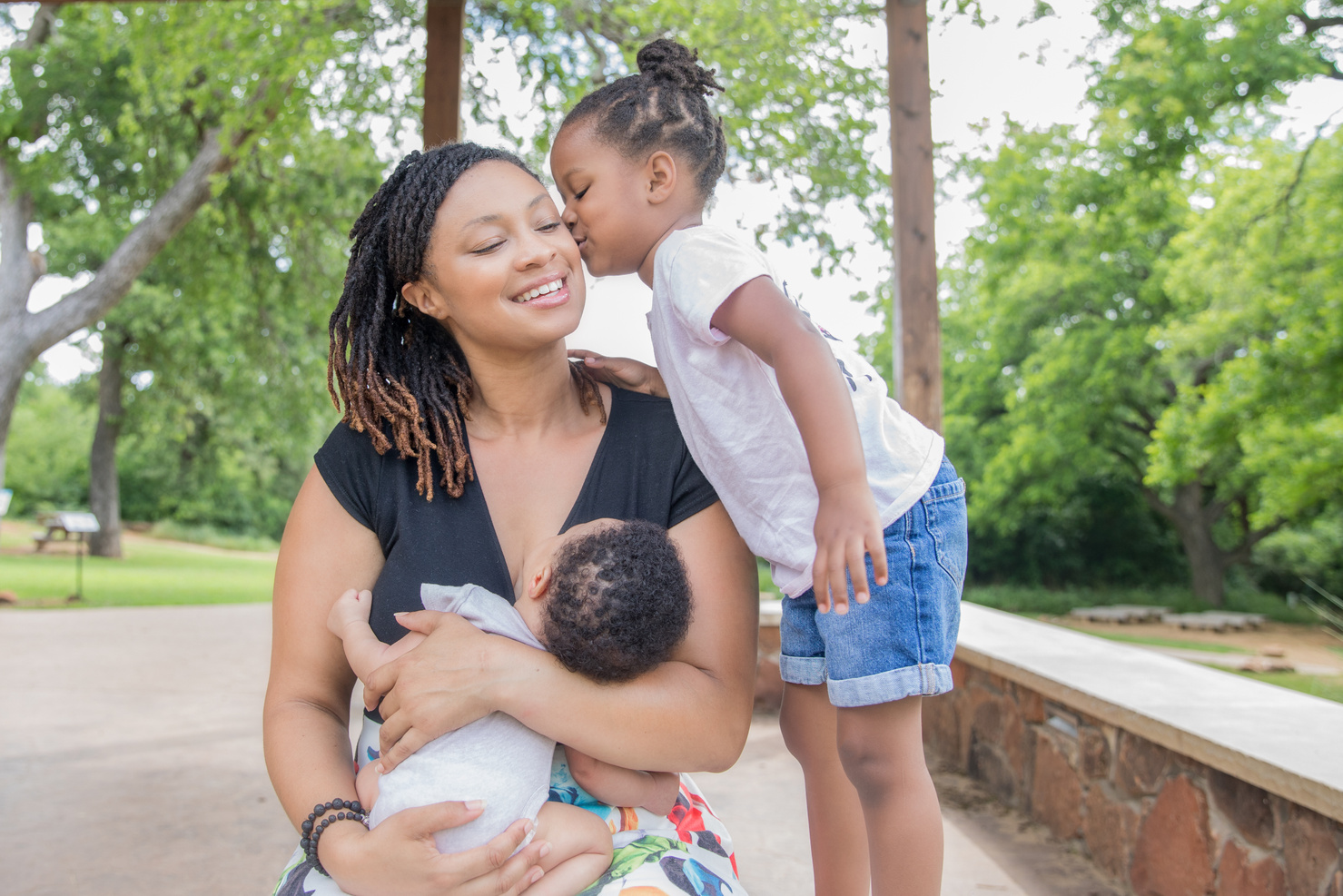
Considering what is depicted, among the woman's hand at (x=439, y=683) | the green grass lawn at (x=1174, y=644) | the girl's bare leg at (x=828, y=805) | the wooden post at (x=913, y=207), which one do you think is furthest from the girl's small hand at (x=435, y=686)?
the green grass lawn at (x=1174, y=644)

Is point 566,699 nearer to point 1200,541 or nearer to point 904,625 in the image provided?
point 904,625

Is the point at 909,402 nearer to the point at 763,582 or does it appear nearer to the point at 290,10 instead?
the point at 290,10

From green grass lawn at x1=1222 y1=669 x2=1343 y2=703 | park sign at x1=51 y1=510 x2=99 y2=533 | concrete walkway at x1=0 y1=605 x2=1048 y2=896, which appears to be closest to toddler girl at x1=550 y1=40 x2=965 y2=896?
concrete walkway at x1=0 y1=605 x2=1048 y2=896

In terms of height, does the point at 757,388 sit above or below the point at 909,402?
below

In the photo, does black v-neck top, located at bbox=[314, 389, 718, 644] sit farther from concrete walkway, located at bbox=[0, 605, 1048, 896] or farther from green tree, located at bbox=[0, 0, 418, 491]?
green tree, located at bbox=[0, 0, 418, 491]

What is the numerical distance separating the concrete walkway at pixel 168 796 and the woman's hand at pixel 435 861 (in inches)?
72.5

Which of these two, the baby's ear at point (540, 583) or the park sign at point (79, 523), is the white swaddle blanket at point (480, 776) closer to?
the baby's ear at point (540, 583)

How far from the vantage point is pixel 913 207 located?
3396 millimetres

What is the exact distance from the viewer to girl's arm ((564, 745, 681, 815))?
3.81ft

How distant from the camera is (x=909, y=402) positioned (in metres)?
3.43

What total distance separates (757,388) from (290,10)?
5.38 metres

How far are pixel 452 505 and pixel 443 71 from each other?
2.48m

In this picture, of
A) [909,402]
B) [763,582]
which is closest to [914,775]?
[909,402]

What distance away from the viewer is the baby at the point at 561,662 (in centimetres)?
109
